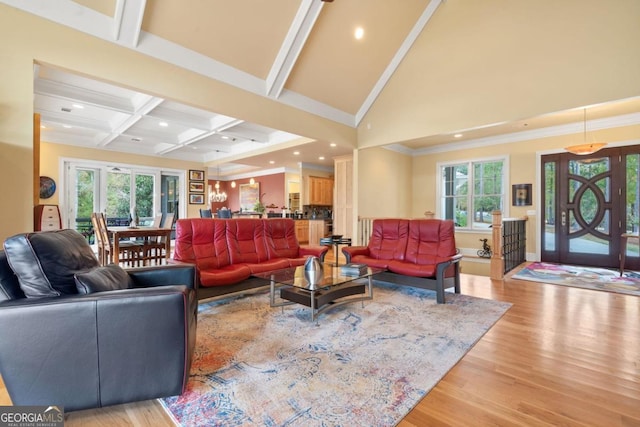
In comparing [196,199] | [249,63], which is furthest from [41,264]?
[196,199]

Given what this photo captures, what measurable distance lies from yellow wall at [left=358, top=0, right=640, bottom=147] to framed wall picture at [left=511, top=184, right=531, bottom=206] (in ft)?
8.94

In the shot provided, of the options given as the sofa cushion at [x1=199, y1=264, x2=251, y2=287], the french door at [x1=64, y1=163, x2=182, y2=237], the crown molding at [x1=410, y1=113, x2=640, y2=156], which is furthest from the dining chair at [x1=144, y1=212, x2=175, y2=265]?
the crown molding at [x1=410, y1=113, x2=640, y2=156]

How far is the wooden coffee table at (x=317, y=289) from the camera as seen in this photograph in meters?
2.87

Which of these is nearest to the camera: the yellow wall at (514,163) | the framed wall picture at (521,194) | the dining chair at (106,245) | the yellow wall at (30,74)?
the yellow wall at (30,74)

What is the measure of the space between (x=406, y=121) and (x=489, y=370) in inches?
189

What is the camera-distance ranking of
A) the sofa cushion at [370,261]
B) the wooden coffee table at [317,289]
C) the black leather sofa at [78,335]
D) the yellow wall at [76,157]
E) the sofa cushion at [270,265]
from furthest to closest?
the yellow wall at [76,157] < the sofa cushion at [370,261] < the sofa cushion at [270,265] < the wooden coffee table at [317,289] < the black leather sofa at [78,335]

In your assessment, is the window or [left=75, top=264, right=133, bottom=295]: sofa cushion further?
the window

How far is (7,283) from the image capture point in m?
1.56

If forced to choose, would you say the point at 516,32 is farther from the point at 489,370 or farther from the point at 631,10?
the point at 489,370

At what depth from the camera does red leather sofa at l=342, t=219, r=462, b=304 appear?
361cm

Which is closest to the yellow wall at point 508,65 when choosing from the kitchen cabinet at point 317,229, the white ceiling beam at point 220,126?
the white ceiling beam at point 220,126

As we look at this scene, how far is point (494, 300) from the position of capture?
366cm

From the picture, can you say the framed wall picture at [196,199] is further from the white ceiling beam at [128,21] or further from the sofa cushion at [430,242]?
the sofa cushion at [430,242]

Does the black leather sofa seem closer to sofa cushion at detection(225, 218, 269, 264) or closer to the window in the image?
sofa cushion at detection(225, 218, 269, 264)
